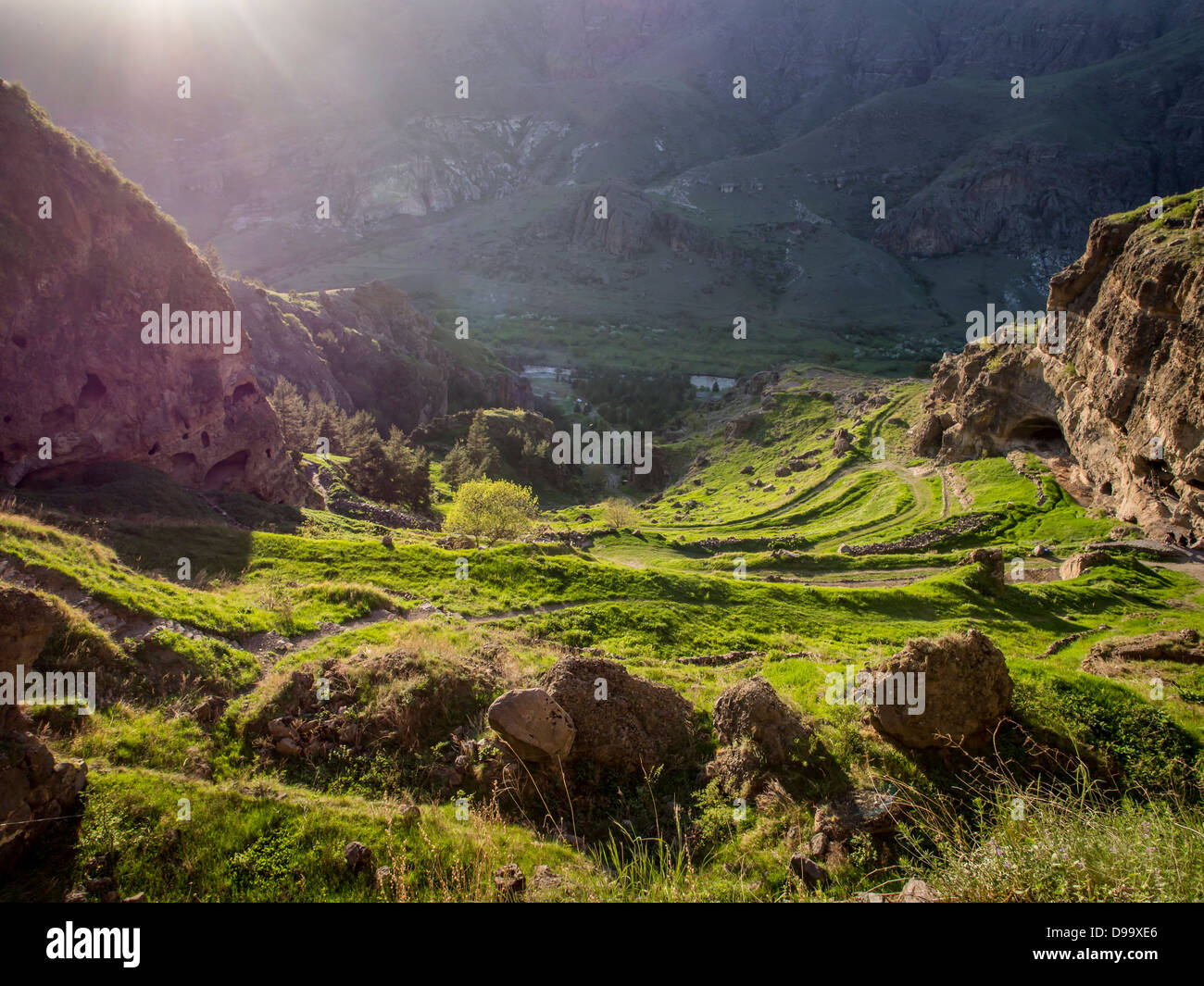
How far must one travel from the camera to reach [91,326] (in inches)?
1277

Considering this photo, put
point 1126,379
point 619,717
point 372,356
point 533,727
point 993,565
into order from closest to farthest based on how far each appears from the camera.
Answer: point 533,727
point 619,717
point 993,565
point 1126,379
point 372,356

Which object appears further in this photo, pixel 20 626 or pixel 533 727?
pixel 533 727

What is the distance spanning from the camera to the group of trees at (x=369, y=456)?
2389 inches

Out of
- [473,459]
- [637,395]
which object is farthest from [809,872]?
[637,395]

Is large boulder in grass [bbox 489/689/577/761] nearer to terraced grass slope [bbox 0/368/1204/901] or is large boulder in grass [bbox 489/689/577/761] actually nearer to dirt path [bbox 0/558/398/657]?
terraced grass slope [bbox 0/368/1204/901]

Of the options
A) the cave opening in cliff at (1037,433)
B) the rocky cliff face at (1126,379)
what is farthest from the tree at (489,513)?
the cave opening in cliff at (1037,433)

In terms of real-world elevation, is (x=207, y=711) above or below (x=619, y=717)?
above

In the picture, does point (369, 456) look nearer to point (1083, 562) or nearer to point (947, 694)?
point (947, 694)

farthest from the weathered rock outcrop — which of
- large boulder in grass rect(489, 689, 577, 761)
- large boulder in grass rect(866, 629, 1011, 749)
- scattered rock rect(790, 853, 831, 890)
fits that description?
large boulder in grass rect(866, 629, 1011, 749)

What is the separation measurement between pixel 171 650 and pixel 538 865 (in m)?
11.5

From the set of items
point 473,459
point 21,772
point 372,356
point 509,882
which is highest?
point 372,356

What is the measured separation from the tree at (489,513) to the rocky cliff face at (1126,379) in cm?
4443

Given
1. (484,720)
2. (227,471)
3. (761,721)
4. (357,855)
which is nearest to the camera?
(357,855)

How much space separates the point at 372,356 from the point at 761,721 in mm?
112939
